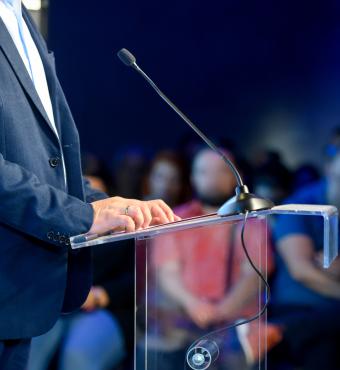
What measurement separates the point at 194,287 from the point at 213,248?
14 centimetres

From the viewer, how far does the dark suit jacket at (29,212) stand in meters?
1.40

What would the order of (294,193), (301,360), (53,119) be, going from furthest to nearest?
1. (294,193)
2. (301,360)
3. (53,119)

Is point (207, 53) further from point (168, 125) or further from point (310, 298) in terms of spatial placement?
point (310, 298)

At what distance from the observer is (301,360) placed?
10.1 ft

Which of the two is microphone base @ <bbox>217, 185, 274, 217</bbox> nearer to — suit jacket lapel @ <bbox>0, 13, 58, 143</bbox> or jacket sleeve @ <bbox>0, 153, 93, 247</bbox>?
jacket sleeve @ <bbox>0, 153, 93, 247</bbox>

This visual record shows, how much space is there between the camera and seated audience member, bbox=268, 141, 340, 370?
3.17 meters

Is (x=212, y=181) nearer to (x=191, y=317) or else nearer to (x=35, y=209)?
(x=191, y=317)

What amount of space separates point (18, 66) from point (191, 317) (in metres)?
0.62

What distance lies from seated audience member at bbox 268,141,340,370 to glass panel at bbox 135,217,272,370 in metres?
1.58

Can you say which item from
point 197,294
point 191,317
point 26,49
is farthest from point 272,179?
point 26,49

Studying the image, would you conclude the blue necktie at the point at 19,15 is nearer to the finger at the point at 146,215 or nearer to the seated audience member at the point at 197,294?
the finger at the point at 146,215

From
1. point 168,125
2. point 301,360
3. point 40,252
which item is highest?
point 168,125

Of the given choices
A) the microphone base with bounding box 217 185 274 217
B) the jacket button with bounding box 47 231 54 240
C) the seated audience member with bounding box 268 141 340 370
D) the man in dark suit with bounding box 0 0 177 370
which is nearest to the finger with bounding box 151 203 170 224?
the man in dark suit with bounding box 0 0 177 370

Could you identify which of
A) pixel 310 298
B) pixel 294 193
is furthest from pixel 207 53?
pixel 310 298
